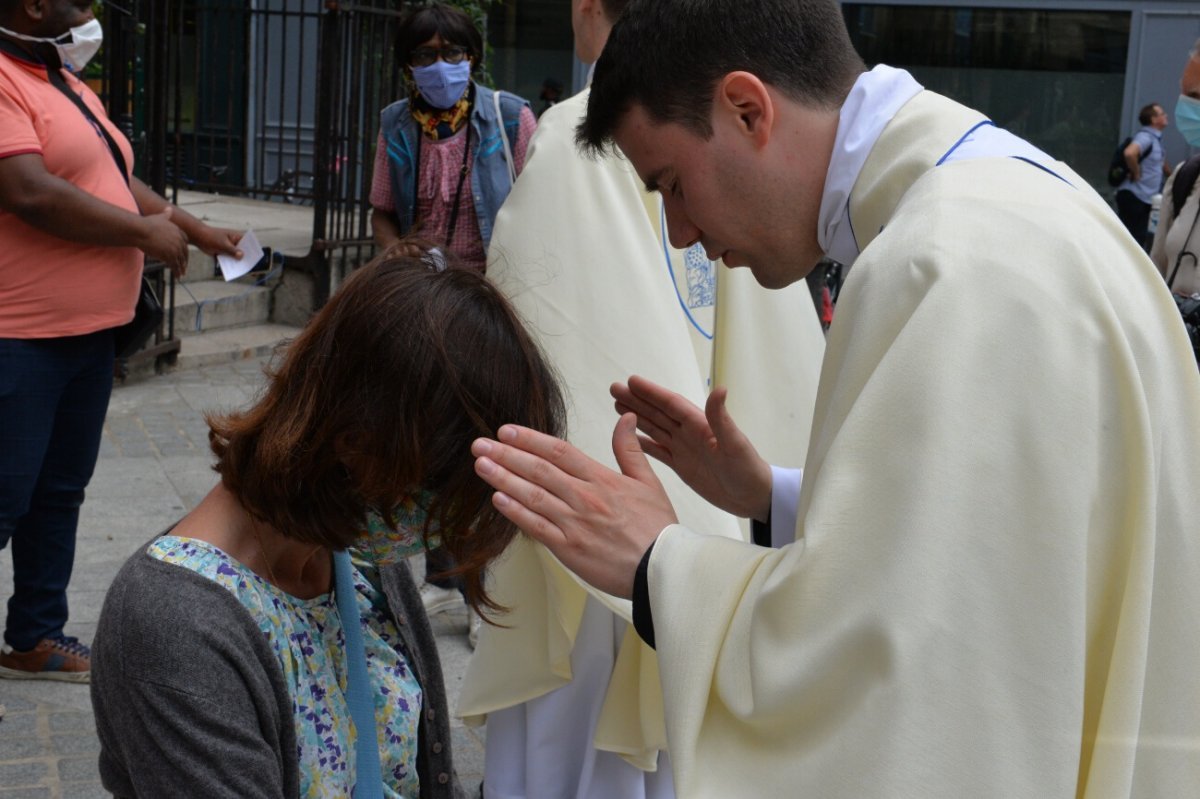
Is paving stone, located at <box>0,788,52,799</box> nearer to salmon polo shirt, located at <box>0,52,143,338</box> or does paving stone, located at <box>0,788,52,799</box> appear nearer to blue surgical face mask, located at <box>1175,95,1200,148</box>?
salmon polo shirt, located at <box>0,52,143,338</box>

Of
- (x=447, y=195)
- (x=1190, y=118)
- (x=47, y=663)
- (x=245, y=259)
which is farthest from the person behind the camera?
(x=1190, y=118)

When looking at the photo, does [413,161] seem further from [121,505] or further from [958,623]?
[958,623]

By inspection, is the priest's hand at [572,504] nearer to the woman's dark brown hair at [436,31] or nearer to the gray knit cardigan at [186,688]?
the gray knit cardigan at [186,688]

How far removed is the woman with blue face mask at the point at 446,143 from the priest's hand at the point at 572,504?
10.4 ft

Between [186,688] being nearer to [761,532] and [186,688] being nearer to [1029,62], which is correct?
[761,532]

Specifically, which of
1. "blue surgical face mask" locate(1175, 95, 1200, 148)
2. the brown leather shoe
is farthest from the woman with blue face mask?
"blue surgical face mask" locate(1175, 95, 1200, 148)

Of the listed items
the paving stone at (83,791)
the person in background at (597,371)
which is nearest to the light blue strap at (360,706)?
the person in background at (597,371)

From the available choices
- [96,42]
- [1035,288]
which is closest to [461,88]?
A: [96,42]

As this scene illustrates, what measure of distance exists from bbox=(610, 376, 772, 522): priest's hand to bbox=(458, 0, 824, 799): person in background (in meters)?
0.62

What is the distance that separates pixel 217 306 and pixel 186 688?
22.9 ft

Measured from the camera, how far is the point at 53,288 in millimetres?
3688

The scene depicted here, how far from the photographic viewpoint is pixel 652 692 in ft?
10.2

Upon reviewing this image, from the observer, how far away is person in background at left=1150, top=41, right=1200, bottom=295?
5.44 m

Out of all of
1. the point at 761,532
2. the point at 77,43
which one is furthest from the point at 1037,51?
the point at 761,532
